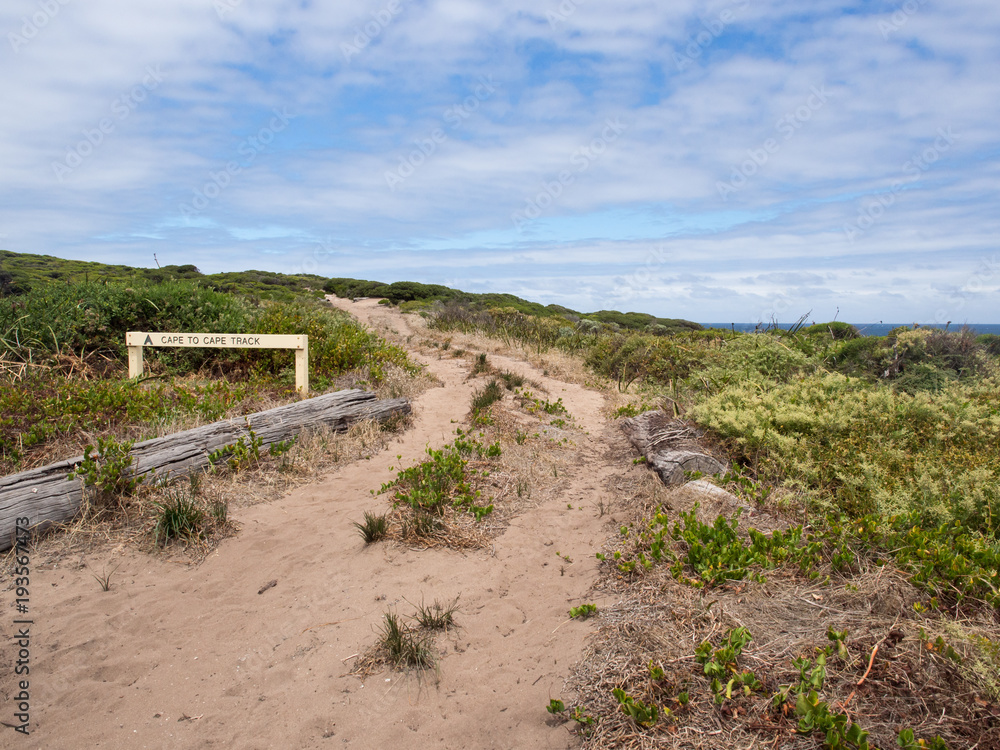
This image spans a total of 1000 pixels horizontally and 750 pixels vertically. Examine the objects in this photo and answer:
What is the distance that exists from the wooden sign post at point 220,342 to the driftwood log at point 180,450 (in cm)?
104

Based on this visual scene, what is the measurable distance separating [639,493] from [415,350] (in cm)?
1034

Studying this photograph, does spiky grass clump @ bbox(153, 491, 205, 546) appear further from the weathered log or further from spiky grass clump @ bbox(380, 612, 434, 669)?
the weathered log

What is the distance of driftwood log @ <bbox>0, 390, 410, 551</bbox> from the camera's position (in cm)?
465

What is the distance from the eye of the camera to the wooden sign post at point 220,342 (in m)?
7.33

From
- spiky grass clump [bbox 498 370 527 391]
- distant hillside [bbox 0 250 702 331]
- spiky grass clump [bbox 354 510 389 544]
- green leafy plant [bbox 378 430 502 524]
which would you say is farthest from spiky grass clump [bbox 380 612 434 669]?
distant hillside [bbox 0 250 702 331]

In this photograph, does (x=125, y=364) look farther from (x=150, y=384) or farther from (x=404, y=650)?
(x=404, y=650)

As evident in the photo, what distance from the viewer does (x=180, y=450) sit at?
18.6ft

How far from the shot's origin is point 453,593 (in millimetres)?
4152

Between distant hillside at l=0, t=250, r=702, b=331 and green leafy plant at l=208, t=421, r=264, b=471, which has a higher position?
distant hillside at l=0, t=250, r=702, b=331

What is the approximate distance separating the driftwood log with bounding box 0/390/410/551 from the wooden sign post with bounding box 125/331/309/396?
40.8 inches

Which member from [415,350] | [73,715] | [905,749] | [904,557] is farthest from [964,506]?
[415,350]

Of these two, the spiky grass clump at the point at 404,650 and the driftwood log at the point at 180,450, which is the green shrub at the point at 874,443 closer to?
the spiky grass clump at the point at 404,650

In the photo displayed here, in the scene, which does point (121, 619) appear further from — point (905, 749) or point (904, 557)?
point (904, 557)

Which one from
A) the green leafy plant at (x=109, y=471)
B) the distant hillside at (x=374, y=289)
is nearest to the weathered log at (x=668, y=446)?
the green leafy plant at (x=109, y=471)
